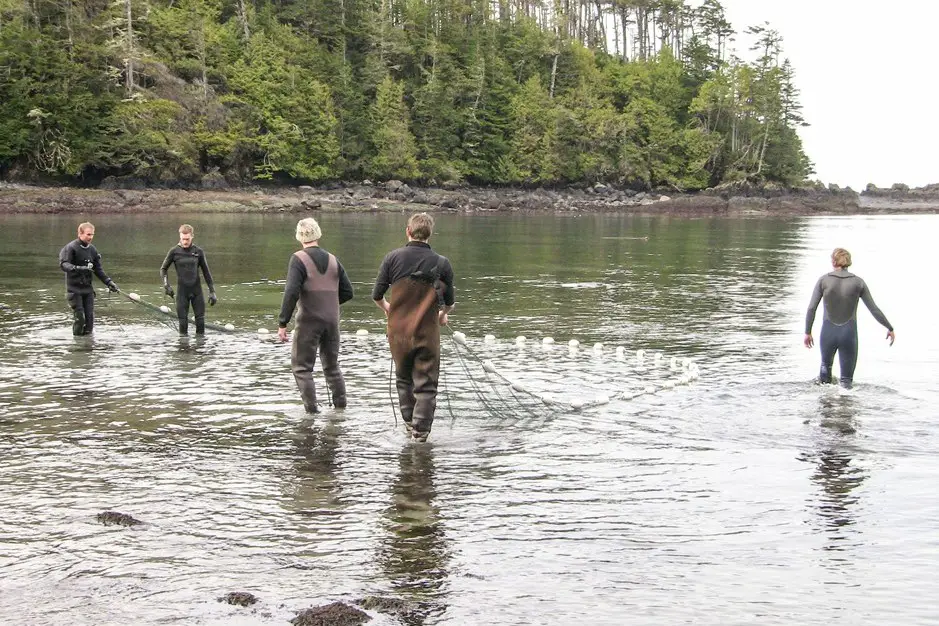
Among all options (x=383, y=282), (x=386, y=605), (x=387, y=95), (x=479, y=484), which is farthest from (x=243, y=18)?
(x=386, y=605)

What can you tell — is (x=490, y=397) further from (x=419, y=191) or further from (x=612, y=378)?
(x=419, y=191)

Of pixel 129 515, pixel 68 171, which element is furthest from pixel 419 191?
pixel 129 515

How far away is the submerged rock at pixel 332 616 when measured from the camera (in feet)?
20.6

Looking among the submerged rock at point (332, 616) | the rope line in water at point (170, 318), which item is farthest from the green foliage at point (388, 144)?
the submerged rock at point (332, 616)

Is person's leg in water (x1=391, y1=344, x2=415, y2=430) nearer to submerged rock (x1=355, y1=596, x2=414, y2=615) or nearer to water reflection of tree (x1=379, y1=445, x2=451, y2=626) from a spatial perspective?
water reflection of tree (x1=379, y1=445, x2=451, y2=626)

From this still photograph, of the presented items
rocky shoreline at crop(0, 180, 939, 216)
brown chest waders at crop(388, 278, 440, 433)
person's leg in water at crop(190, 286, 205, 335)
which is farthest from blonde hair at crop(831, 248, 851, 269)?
rocky shoreline at crop(0, 180, 939, 216)

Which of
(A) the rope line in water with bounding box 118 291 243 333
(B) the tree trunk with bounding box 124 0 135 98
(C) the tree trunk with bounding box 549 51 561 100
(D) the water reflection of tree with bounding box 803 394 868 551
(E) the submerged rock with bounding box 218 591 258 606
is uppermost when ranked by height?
(C) the tree trunk with bounding box 549 51 561 100

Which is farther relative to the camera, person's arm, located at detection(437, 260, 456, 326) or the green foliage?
the green foliage

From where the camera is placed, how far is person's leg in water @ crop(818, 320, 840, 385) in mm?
13562

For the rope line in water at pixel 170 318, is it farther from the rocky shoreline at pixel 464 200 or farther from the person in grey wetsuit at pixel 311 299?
the rocky shoreline at pixel 464 200

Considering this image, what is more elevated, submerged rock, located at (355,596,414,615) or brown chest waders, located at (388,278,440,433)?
brown chest waders, located at (388,278,440,433)

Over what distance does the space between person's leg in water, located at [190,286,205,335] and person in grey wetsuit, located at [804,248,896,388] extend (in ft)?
34.8

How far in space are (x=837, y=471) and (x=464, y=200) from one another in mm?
85867

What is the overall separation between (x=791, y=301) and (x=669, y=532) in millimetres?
19920
